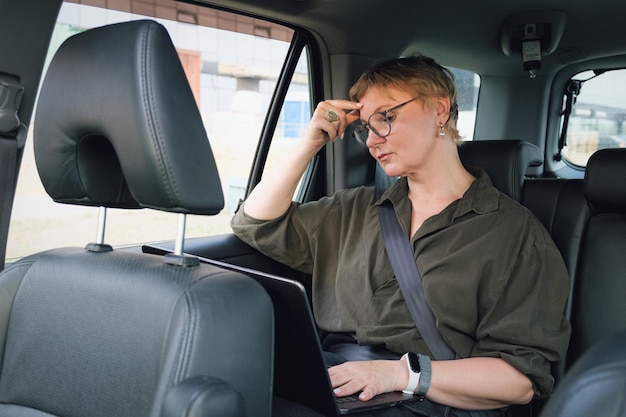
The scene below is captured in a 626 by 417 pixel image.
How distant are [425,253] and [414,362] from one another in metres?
0.34

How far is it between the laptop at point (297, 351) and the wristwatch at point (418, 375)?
15 cm

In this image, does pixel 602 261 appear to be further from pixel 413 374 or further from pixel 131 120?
pixel 131 120

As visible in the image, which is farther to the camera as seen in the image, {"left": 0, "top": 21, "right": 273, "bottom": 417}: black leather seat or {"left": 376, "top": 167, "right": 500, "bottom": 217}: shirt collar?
{"left": 376, "top": 167, "right": 500, "bottom": 217}: shirt collar

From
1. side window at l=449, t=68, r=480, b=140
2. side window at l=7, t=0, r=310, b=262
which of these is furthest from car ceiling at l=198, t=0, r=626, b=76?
side window at l=449, t=68, r=480, b=140

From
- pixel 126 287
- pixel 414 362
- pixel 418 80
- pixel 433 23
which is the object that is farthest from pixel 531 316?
pixel 433 23

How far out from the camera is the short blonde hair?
1913 millimetres

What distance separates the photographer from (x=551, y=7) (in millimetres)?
2863

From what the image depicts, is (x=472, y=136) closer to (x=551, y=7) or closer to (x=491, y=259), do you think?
(x=551, y=7)

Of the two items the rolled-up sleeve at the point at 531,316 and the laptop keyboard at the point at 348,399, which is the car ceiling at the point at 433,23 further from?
the laptop keyboard at the point at 348,399

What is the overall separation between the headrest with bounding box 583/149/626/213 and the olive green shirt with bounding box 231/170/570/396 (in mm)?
240

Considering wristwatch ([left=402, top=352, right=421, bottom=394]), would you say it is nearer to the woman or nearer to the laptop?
the woman

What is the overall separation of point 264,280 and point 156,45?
1.59 ft

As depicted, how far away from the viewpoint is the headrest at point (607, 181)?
74.1 inches

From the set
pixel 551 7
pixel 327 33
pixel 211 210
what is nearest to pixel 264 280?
pixel 211 210
